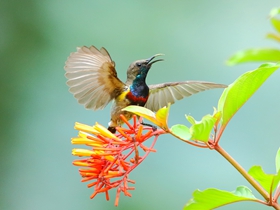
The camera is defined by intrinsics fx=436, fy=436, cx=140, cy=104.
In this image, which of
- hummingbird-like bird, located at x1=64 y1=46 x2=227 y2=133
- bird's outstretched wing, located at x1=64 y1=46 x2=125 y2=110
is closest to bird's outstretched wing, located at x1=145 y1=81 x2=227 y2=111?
hummingbird-like bird, located at x1=64 y1=46 x2=227 y2=133

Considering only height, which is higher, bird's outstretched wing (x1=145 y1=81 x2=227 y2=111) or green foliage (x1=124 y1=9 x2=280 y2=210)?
bird's outstretched wing (x1=145 y1=81 x2=227 y2=111)

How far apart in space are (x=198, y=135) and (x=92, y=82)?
0.74 metres

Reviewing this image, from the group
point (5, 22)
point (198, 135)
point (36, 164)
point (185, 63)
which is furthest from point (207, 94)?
point (198, 135)

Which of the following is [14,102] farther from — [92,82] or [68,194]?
[92,82]

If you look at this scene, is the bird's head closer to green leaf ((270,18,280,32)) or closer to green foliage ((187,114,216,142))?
green foliage ((187,114,216,142))

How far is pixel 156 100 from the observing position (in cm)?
152

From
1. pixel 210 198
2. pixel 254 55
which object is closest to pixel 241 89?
pixel 210 198

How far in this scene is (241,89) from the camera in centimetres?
73

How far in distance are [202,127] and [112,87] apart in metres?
0.77

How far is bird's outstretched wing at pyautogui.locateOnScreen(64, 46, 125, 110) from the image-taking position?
1.23 meters

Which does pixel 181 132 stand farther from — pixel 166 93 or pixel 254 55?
pixel 166 93

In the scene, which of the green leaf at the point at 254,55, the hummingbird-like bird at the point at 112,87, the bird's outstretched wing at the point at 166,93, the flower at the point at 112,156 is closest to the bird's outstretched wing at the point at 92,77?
the hummingbird-like bird at the point at 112,87

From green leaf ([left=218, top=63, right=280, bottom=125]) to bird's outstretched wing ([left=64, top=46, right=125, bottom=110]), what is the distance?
1.68ft

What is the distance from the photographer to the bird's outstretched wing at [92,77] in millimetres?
1226
